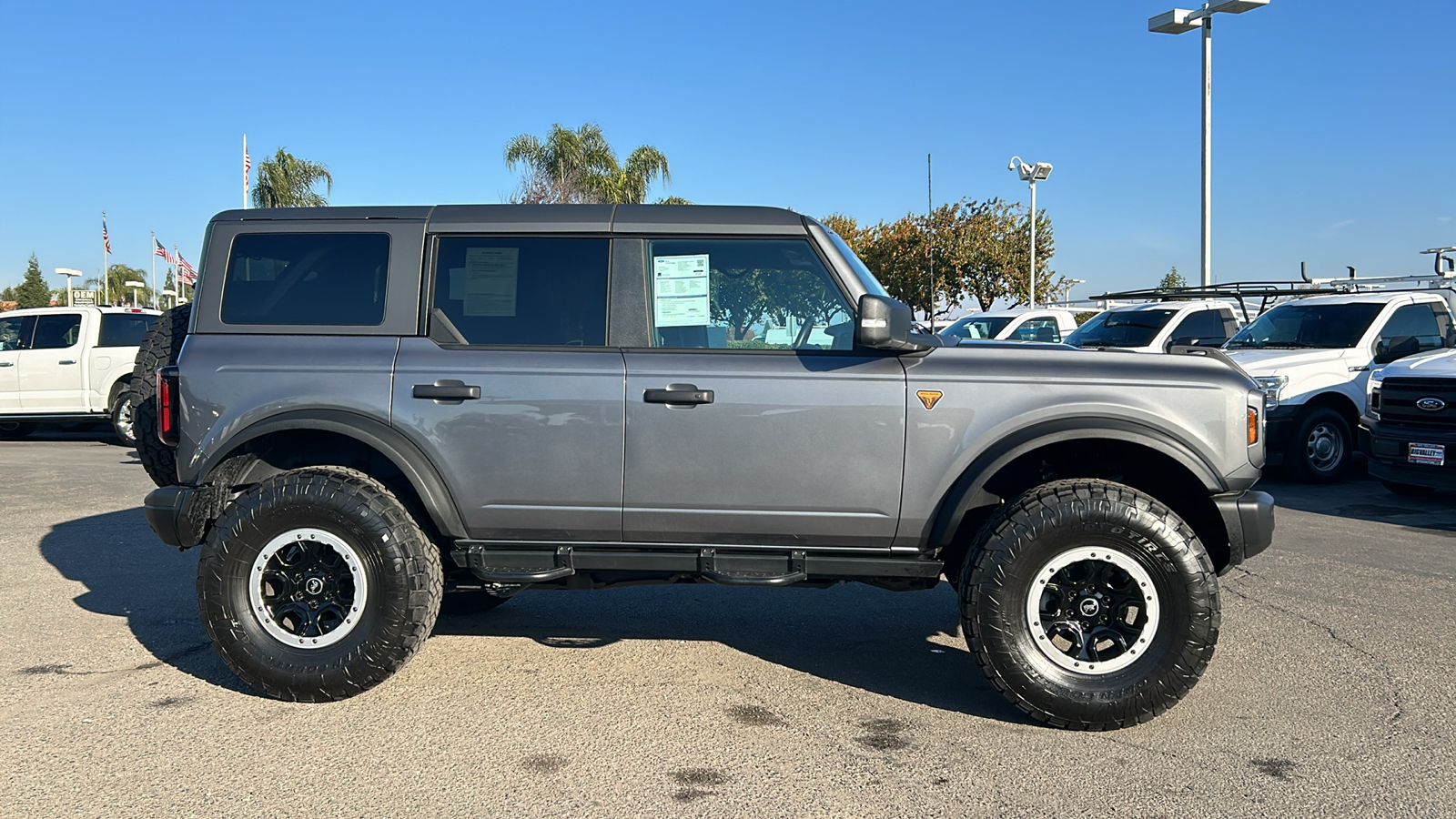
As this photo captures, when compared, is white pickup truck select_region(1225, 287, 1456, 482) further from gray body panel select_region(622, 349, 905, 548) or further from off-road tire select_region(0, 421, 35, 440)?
off-road tire select_region(0, 421, 35, 440)

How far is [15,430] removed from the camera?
16.5 metres

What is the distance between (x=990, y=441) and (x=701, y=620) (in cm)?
214

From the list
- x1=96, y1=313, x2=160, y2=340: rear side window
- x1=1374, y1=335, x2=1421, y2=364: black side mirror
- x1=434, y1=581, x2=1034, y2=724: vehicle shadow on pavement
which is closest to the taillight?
x1=434, y1=581, x2=1034, y2=724: vehicle shadow on pavement

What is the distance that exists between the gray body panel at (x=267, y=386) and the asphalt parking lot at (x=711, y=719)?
1.09 metres

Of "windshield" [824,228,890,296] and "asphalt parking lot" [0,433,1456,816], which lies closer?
"asphalt parking lot" [0,433,1456,816]

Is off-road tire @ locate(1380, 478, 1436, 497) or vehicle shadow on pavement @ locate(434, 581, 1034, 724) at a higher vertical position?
off-road tire @ locate(1380, 478, 1436, 497)

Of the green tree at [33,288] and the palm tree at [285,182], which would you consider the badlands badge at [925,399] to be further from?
the green tree at [33,288]

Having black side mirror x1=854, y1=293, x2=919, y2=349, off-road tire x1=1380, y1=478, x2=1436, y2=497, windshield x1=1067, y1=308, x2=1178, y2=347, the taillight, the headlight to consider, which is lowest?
off-road tire x1=1380, y1=478, x2=1436, y2=497

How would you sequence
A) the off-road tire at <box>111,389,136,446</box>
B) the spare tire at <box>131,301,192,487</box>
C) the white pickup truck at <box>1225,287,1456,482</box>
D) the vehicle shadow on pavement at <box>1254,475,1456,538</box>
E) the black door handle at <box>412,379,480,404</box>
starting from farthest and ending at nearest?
the off-road tire at <box>111,389,136,446</box>, the white pickup truck at <box>1225,287,1456,482</box>, the vehicle shadow on pavement at <box>1254,475,1456,538</box>, the spare tire at <box>131,301,192,487</box>, the black door handle at <box>412,379,480,404</box>

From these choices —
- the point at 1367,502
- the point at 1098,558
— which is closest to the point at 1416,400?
the point at 1367,502

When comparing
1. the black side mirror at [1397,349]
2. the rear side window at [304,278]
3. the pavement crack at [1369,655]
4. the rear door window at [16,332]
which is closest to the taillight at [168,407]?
the rear side window at [304,278]

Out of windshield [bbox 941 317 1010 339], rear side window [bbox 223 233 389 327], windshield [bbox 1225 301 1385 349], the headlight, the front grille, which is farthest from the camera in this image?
windshield [bbox 941 317 1010 339]

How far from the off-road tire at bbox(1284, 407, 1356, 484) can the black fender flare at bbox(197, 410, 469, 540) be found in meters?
9.47

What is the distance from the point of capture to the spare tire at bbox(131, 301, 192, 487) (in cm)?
483
